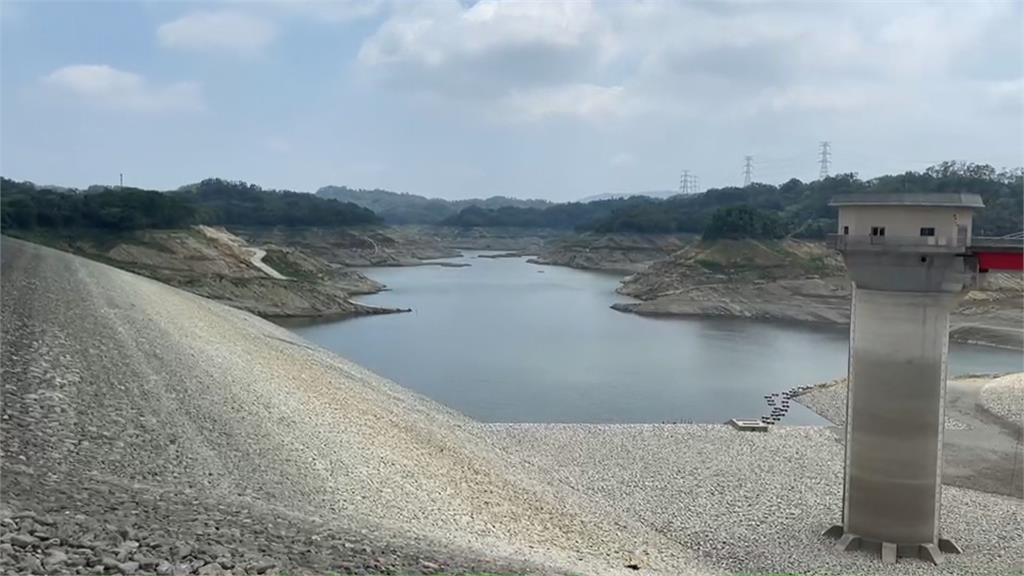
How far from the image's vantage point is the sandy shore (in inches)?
328

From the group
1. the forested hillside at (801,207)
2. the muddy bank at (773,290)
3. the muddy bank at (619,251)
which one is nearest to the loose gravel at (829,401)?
the muddy bank at (773,290)

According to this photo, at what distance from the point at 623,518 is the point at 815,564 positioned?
11.0ft

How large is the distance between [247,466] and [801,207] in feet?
311

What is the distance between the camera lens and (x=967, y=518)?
1520cm

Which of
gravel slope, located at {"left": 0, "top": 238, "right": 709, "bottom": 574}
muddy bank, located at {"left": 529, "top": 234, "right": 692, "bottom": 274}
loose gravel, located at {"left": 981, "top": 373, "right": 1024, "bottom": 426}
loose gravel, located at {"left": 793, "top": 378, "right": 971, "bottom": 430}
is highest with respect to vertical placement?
muddy bank, located at {"left": 529, "top": 234, "right": 692, "bottom": 274}

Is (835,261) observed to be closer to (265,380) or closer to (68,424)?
(265,380)

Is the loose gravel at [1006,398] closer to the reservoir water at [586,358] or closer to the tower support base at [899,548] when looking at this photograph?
the reservoir water at [586,358]

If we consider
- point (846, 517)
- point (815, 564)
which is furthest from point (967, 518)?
point (815, 564)

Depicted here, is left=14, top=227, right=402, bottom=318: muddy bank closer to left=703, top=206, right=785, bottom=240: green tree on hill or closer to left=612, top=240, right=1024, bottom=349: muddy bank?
left=612, top=240, right=1024, bottom=349: muddy bank

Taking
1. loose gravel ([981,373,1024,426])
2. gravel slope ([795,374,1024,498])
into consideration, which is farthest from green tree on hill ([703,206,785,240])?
loose gravel ([981,373,1024,426])

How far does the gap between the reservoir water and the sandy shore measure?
16.3ft

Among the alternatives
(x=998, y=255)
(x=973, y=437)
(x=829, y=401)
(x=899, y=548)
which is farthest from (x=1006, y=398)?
(x=998, y=255)

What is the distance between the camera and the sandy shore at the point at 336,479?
8328 millimetres

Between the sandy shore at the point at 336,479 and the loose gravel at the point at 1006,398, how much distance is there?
19.1 feet
